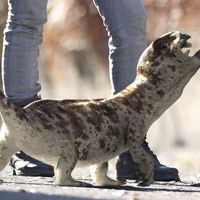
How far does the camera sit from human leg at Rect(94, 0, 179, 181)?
381 cm

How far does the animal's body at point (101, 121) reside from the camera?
312 centimetres

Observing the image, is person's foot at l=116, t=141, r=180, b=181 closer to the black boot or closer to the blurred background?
the black boot

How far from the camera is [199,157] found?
23.6 feet

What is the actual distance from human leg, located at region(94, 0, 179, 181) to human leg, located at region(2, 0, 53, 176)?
288mm

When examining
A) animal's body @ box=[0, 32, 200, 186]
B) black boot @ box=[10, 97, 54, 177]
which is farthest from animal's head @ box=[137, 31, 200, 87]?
black boot @ box=[10, 97, 54, 177]

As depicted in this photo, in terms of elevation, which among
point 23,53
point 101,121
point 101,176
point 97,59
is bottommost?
point 101,176

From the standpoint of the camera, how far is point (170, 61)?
3.27 metres

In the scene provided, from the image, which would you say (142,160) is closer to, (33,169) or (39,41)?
(33,169)

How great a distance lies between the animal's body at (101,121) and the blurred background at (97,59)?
12.8ft

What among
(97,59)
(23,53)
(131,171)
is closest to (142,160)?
(131,171)

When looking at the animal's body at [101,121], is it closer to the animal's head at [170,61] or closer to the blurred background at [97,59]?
the animal's head at [170,61]

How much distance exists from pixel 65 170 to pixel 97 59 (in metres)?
5.65

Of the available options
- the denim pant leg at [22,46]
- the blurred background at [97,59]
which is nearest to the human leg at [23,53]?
the denim pant leg at [22,46]

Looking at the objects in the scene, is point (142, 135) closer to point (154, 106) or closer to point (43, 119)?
point (154, 106)
